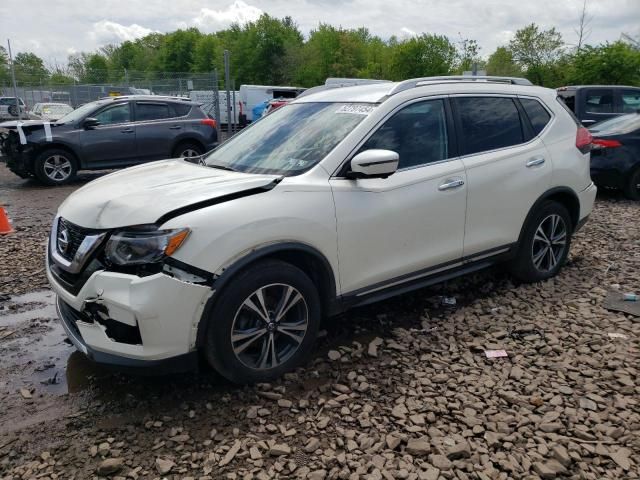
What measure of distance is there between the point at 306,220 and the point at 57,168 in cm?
908

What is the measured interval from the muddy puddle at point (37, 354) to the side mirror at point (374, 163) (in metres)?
2.19

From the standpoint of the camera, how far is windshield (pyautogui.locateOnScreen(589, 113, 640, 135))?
8.80m

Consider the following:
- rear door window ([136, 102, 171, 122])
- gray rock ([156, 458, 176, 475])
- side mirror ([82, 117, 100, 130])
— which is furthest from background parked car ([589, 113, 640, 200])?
side mirror ([82, 117, 100, 130])

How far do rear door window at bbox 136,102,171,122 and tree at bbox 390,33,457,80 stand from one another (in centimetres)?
3020

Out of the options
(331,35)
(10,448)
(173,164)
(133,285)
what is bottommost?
(10,448)

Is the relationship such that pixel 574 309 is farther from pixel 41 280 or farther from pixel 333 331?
pixel 41 280

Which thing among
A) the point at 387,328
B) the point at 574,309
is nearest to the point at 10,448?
the point at 387,328

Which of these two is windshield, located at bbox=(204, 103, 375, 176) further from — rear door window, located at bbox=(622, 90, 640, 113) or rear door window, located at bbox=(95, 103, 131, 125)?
rear door window, located at bbox=(622, 90, 640, 113)

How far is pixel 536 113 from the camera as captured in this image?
186 inches

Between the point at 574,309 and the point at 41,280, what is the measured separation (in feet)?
16.0

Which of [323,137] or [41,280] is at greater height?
[323,137]

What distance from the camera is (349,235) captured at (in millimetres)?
3412

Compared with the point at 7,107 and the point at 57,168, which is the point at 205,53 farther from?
the point at 57,168

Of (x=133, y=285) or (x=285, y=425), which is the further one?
(x=285, y=425)
